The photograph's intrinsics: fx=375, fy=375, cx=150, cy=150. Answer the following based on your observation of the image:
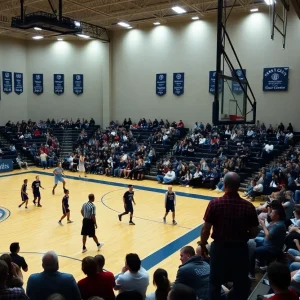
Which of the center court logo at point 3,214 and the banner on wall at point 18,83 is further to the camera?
the banner on wall at point 18,83

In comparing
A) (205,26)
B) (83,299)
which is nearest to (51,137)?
(205,26)

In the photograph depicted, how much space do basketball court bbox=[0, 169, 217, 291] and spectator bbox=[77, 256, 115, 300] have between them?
11.1 ft

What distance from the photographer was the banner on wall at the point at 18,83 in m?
33.5

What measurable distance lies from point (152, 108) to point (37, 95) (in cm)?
1165

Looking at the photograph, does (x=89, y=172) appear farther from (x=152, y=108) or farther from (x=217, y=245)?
(x=217, y=245)

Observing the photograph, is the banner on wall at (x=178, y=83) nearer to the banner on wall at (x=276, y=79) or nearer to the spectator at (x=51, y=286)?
the banner on wall at (x=276, y=79)

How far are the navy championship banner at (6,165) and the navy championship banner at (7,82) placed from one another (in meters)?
9.16

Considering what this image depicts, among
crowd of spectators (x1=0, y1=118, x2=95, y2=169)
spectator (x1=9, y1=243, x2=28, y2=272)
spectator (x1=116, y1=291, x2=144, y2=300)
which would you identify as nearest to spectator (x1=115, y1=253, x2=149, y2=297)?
spectator (x1=116, y1=291, x2=144, y2=300)

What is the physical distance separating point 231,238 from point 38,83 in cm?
3332

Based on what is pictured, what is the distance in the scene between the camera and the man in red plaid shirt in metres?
3.59

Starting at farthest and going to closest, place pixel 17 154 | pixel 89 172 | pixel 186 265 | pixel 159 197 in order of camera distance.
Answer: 1. pixel 17 154
2. pixel 89 172
3. pixel 159 197
4. pixel 186 265

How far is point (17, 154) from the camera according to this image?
92.1ft

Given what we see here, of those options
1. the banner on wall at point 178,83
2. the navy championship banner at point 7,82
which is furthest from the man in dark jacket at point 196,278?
the navy championship banner at point 7,82

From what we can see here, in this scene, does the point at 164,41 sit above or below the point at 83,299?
above
